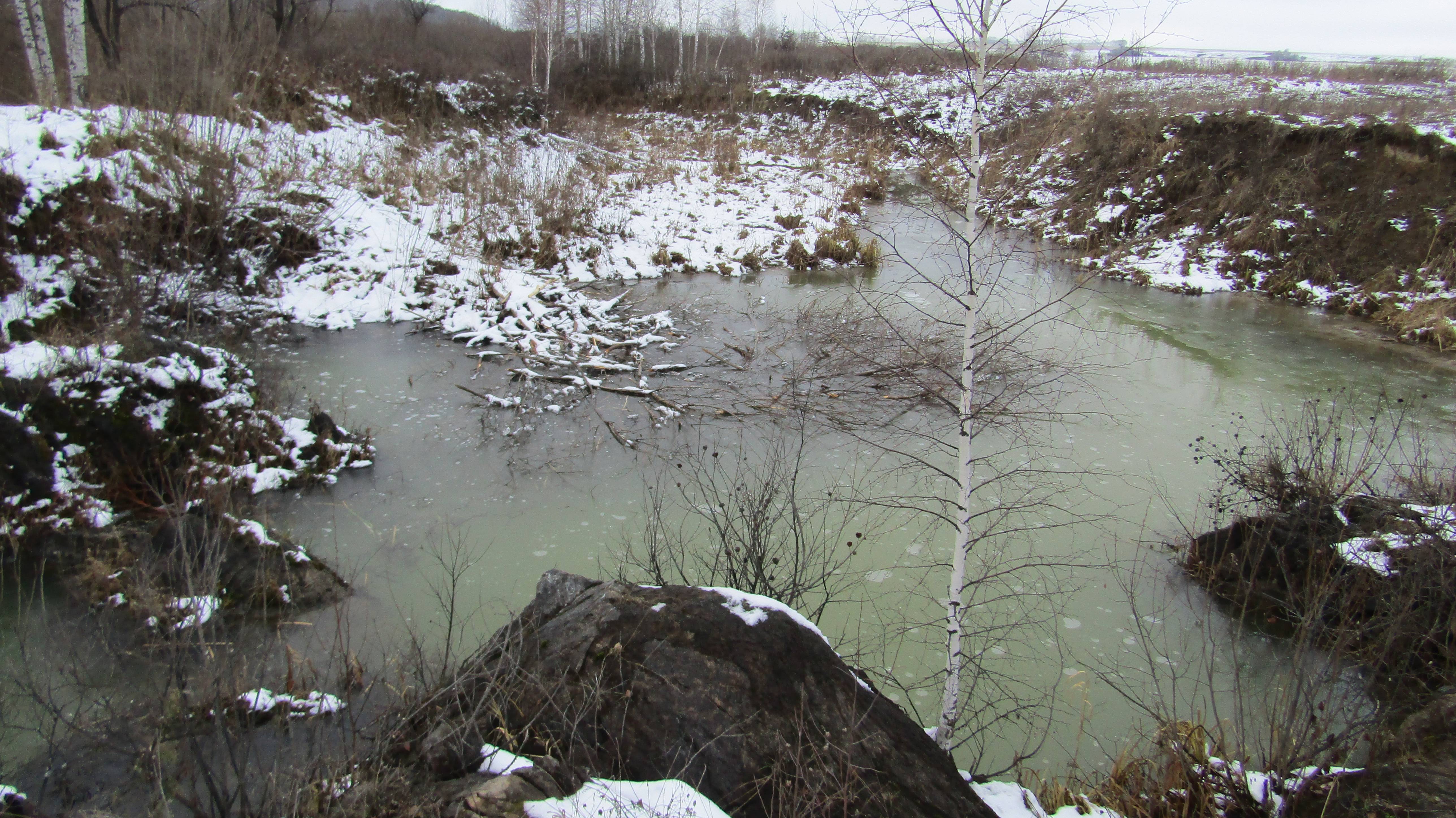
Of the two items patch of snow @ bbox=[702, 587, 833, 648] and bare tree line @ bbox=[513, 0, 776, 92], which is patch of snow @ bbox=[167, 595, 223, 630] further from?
bare tree line @ bbox=[513, 0, 776, 92]

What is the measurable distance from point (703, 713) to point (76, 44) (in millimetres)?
13569

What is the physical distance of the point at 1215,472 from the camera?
686 cm

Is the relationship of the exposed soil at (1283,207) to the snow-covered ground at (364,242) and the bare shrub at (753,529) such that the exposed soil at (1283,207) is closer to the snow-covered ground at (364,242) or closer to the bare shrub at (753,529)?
the snow-covered ground at (364,242)

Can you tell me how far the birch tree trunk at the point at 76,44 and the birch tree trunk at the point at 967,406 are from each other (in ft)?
40.7

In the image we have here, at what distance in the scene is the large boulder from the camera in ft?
9.15

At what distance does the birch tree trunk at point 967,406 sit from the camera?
3.53 m

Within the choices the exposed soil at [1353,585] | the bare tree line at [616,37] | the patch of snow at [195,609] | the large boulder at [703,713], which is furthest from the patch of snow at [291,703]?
the bare tree line at [616,37]

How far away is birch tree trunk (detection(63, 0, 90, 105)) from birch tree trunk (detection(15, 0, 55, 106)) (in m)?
0.23

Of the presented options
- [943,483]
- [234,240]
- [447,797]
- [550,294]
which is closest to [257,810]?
[447,797]

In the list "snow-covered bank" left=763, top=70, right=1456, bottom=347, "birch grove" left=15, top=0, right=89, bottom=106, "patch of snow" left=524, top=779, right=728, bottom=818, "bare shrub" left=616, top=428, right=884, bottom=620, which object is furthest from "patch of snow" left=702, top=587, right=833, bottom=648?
"birch grove" left=15, top=0, right=89, bottom=106

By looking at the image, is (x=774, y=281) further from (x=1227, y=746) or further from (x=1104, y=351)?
(x=1227, y=746)

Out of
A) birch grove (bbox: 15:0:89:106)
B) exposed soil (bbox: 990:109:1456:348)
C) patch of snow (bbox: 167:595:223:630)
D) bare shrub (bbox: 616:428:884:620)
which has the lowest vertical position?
bare shrub (bbox: 616:428:884:620)

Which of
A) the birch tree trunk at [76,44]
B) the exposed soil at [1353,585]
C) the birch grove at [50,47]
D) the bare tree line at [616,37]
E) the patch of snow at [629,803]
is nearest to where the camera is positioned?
the patch of snow at [629,803]

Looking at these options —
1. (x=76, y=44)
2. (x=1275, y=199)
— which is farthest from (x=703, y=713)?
(x=1275, y=199)
